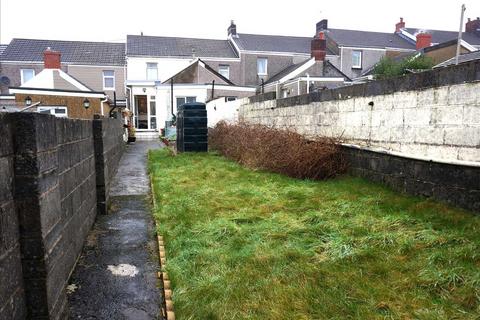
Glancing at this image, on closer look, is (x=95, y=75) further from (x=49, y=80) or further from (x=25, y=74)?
(x=49, y=80)

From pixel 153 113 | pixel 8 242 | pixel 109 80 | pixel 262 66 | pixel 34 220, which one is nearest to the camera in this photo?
pixel 8 242

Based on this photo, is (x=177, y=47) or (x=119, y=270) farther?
(x=177, y=47)

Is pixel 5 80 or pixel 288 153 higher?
pixel 5 80

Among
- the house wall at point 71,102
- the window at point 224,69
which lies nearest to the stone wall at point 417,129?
the house wall at point 71,102

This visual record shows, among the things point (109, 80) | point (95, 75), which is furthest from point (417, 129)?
point (95, 75)

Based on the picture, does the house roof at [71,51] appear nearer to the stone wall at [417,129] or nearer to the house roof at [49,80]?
the house roof at [49,80]

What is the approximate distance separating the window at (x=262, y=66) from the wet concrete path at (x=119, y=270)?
3045 cm

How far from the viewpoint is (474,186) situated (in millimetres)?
4391

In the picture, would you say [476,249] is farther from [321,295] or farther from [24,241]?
[24,241]

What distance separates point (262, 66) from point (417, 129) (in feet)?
103

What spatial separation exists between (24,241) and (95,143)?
396 centimetres

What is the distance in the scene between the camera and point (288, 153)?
322 inches

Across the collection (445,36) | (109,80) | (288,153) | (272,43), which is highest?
(445,36)

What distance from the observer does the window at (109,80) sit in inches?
1339
